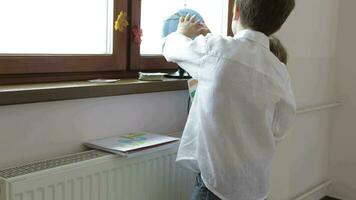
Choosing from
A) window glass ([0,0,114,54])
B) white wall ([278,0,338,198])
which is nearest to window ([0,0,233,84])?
window glass ([0,0,114,54])

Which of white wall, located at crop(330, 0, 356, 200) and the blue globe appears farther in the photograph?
white wall, located at crop(330, 0, 356, 200)

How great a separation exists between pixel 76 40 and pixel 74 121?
342 mm

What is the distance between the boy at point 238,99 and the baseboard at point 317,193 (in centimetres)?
152

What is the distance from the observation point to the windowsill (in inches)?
49.8

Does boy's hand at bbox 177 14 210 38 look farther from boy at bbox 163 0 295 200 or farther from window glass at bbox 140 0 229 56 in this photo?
window glass at bbox 140 0 229 56

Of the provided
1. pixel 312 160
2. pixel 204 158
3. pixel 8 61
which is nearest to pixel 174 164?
pixel 204 158

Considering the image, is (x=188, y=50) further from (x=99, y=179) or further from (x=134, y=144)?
(x=99, y=179)

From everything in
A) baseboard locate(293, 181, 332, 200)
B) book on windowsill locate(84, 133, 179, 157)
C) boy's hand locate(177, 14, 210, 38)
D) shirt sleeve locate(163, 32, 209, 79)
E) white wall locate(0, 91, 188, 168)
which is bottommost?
baseboard locate(293, 181, 332, 200)

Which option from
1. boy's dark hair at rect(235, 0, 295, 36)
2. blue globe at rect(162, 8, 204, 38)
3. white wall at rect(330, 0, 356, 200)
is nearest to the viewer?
boy's dark hair at rect(235, 0, 295, 36)

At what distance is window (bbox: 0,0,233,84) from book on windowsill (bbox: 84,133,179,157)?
271 mm

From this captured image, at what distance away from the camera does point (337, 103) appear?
3.03m

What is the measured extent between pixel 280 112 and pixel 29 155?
0.80 meters

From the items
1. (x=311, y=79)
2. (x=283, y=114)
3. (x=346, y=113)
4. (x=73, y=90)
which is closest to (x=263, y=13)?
(x=283, y=114)

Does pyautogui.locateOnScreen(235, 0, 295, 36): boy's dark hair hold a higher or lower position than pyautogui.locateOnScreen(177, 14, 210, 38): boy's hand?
higher
